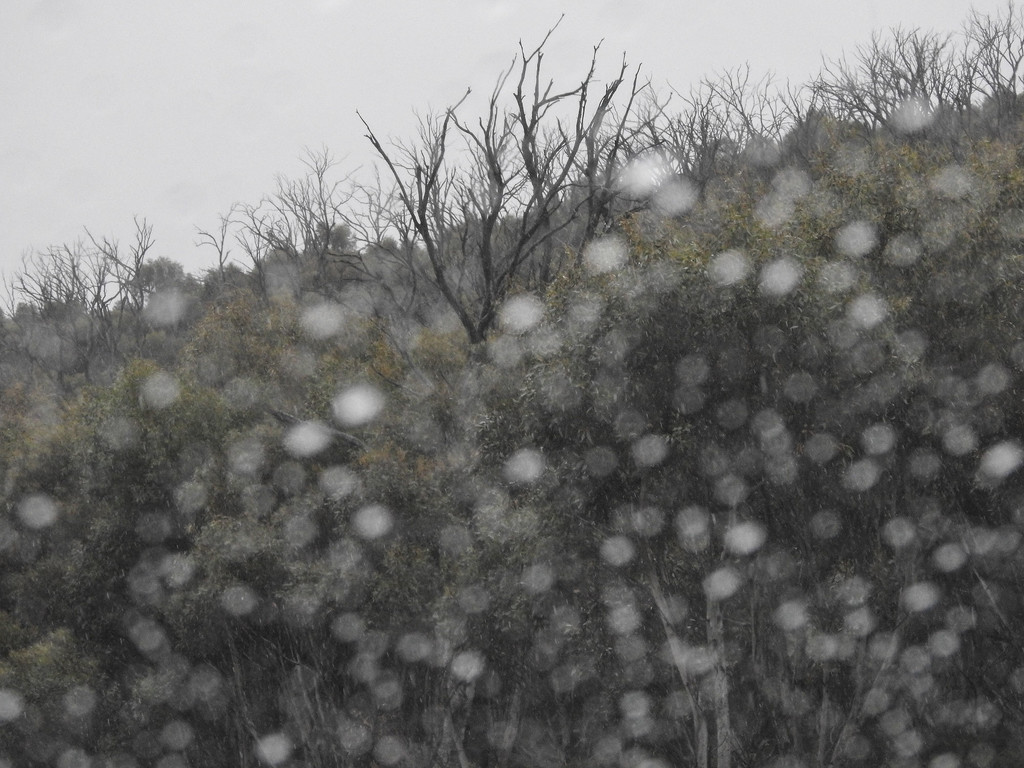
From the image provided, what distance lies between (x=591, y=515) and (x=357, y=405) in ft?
33.2

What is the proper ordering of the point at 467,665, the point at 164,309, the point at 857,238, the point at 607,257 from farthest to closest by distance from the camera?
the point at 164,309, the point at 467,665, the point at 607,257, the point at 857,238

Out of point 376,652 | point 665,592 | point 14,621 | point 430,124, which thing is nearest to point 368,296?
point 430,124

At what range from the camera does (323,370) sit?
82.0 feet

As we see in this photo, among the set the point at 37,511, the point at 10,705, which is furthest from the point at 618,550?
the point at 37,511

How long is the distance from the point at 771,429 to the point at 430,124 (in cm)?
1580

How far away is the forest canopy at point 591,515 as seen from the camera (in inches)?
489

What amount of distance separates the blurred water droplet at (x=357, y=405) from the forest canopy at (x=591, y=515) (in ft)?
0.37

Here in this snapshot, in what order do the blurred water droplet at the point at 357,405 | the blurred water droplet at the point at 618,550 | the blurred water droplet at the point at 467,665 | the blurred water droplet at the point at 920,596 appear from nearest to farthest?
the blurred water droplet at the point at 920,596
the blurred water droplet at the point at 618,550
the blurred water droplet at the point at 467,665
the blurred water droplet at the point at 357,405

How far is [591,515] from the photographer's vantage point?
45.1ft

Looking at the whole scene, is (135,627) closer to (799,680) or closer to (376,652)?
(376,652)

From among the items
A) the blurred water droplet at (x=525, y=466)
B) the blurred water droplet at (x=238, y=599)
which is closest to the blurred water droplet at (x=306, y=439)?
the blurred water droplet at (x=238, y=599)

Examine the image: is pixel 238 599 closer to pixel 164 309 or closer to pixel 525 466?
pixel 525 466

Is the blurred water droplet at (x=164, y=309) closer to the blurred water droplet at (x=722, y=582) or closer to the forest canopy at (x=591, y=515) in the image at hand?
the forest canopy at (x=591, y=515)

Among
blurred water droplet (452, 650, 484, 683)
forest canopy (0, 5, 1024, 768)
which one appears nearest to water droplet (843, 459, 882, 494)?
forest canopy (0, 5, 1024, 768)
